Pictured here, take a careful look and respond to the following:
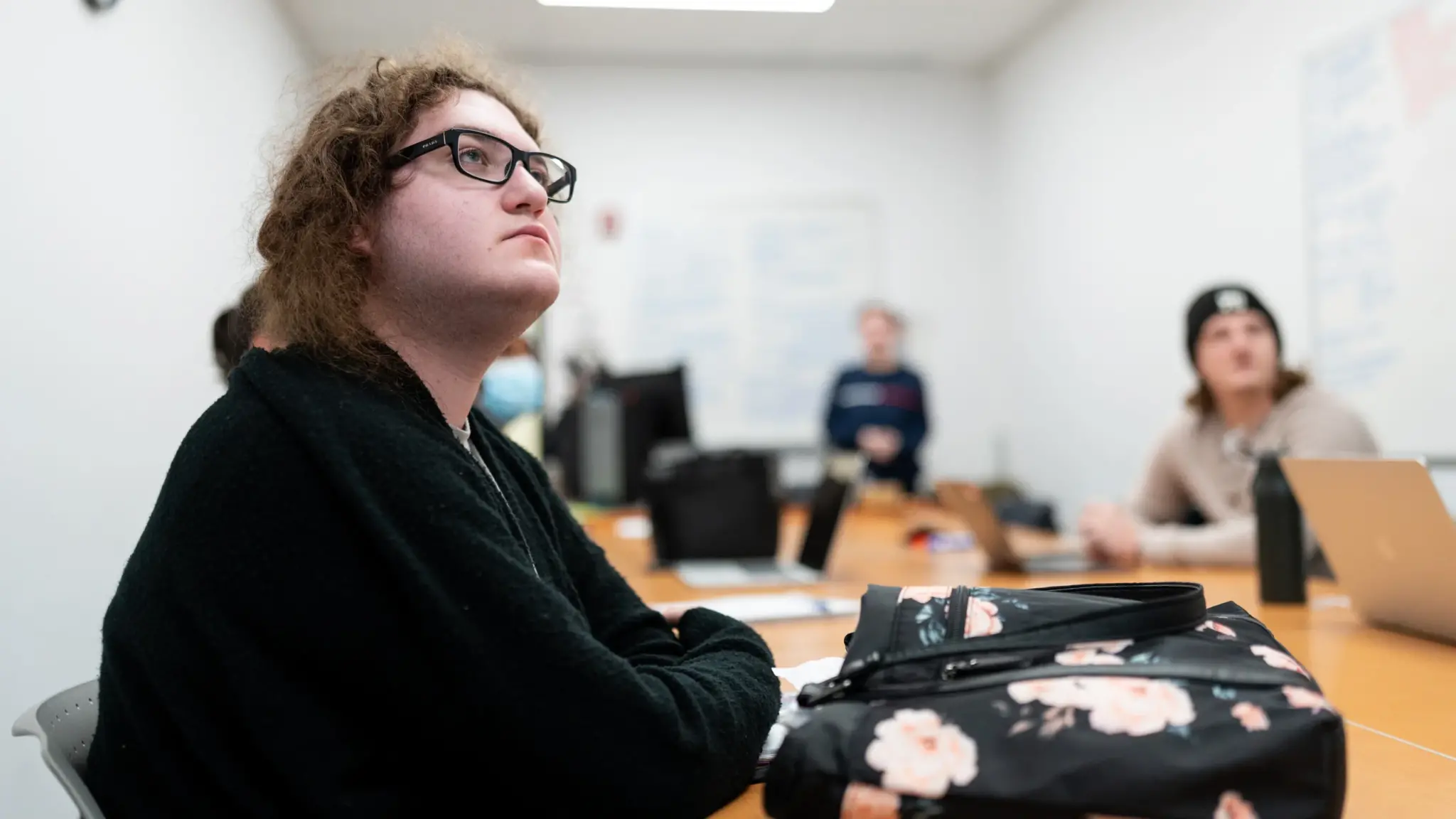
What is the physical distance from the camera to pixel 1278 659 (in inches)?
29.6

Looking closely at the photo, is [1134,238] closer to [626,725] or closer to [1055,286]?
[1055,286]

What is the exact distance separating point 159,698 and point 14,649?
165cm

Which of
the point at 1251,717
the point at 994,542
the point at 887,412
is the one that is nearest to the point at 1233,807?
the point at 1251,717

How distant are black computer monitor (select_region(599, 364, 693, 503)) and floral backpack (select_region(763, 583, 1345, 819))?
8.93 ft

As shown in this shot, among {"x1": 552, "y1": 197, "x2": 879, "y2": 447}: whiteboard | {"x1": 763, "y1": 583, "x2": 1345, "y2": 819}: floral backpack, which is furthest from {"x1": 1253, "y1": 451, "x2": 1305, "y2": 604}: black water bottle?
{"x1": 552, "y1": 197, "x2": 879, "y2": 447}: whiteboard

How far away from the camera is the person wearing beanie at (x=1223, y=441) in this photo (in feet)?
7.16

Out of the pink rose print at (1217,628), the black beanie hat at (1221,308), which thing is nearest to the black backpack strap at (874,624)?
the pink rose print at (1217,628)

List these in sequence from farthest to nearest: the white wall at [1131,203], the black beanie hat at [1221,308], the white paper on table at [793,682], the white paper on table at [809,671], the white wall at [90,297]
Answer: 1. the white wall at [1131,203]
2. the black beanie hat at [1221,308]
3. the white wall at [90,297]
4. the white paper on table at [809,671]
5. the white paper on table at [793,682]

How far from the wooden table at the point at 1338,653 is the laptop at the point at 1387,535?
0.04 metres

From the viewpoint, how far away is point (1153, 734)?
0.69m

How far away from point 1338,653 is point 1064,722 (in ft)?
2.91

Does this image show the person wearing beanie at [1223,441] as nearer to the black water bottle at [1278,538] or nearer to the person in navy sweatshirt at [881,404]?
the black water bottle at [1278,538]

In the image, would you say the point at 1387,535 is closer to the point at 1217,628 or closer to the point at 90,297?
the point at 1217,628

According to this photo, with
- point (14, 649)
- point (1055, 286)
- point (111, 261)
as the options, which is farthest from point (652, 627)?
point (1055, 286)
